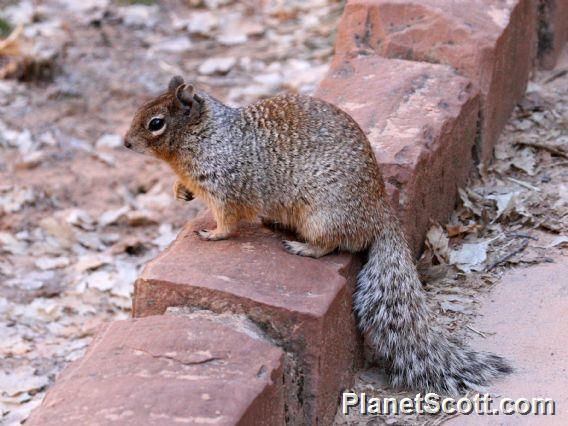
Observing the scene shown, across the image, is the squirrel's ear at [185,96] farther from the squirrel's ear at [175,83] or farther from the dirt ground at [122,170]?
the dirt ground at [122,170]

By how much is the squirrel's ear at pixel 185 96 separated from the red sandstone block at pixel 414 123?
0.86 metres

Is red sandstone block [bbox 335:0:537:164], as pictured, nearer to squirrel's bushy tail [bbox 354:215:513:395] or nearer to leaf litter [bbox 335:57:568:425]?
leaf litter [bbox 335:57:568:425]

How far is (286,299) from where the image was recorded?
3.23 metres

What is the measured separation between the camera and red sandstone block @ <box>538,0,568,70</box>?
6.11 metres

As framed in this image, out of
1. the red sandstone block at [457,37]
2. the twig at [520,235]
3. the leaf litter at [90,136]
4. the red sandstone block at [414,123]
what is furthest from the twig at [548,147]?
the leaf litter at [90,136]

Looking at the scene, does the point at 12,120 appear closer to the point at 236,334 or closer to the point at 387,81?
the point at 387,81

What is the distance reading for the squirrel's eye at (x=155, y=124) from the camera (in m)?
3.94

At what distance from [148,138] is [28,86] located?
181 inches

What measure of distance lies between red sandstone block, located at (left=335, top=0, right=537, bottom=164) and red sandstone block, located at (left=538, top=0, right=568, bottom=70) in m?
0.64

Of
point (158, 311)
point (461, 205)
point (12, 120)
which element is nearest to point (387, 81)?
point (461, 205)

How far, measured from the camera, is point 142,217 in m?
6.58

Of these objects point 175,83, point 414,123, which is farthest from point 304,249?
point 414,123

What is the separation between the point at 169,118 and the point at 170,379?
1.43 m

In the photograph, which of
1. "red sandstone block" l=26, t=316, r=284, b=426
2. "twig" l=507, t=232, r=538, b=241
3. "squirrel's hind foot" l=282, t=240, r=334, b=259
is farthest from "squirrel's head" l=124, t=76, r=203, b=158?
"twig" l=507, t=232, r=538, b=241
